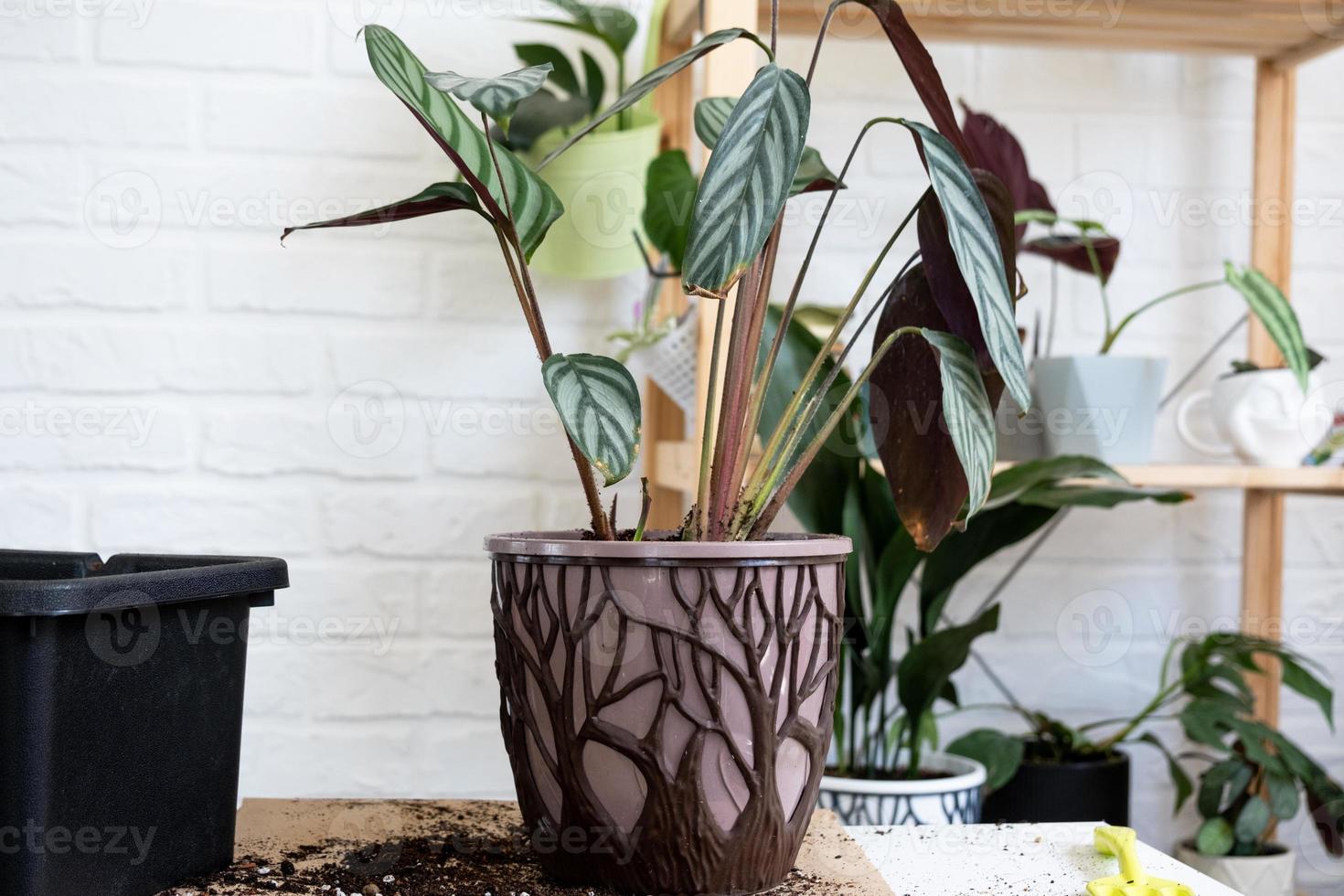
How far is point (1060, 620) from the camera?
148 cm

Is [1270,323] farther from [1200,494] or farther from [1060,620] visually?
[1060,620]

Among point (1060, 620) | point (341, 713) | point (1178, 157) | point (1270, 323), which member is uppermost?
point (1178, 157)

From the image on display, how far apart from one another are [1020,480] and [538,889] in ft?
1.93

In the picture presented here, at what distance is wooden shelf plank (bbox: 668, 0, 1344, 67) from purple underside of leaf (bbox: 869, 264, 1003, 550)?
53cm

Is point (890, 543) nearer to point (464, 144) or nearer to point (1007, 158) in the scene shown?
point (1007, 158)

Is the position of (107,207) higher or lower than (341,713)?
higher

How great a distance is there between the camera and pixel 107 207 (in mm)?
1322

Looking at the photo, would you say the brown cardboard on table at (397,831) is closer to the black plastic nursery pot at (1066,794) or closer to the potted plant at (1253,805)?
the black plastic nursery pot at (1066,794)

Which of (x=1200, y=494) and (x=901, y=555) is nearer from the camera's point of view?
(x=901, y=555)

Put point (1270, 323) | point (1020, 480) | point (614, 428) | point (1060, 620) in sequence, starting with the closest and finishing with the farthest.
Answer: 1. point (614, 428)
2. point (1020, 480)
3. point (1270, 323)
4. point (1060, 620)

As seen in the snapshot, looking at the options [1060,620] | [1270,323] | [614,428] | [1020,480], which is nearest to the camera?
[614,428]

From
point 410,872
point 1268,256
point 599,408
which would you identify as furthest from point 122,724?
point 1268,256

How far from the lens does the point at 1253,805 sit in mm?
1230

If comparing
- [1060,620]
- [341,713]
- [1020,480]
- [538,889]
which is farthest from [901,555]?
[341,713]
